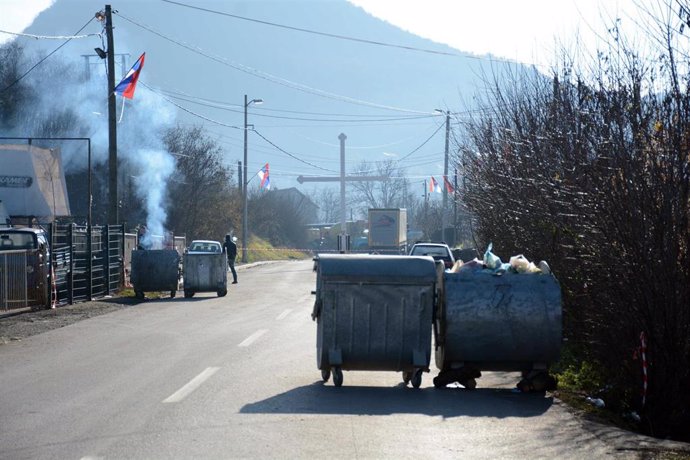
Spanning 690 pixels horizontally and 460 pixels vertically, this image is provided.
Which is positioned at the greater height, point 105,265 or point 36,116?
point 36,116

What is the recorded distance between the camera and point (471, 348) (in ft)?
39.5

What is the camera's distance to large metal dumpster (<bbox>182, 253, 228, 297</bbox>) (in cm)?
2939

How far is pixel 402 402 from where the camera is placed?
1106cm

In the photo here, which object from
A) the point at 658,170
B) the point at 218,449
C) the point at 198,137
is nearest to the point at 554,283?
Answer: the point at 658,170

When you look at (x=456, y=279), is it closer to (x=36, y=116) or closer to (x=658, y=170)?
(x=658, y=170)

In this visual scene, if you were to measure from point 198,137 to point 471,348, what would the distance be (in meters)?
50.2

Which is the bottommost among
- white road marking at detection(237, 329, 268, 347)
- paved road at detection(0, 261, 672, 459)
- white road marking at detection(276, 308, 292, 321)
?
white road marking at detection(276, 308, 292, 321)

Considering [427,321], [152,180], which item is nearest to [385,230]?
[152,180]

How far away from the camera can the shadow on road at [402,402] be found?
34.0 feet

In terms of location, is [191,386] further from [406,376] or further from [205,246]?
[205,246]

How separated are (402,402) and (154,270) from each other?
18993 mm

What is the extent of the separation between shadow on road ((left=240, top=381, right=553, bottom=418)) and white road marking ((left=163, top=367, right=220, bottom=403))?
0.88m

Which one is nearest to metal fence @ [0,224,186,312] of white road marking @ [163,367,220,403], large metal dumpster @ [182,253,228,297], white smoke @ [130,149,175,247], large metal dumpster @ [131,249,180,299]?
large metal dumpster @ [131,249,180,299]

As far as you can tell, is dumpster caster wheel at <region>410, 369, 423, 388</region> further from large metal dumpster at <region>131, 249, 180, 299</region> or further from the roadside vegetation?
large metal dumpster at <region>131, 249, 180, 299</region>
